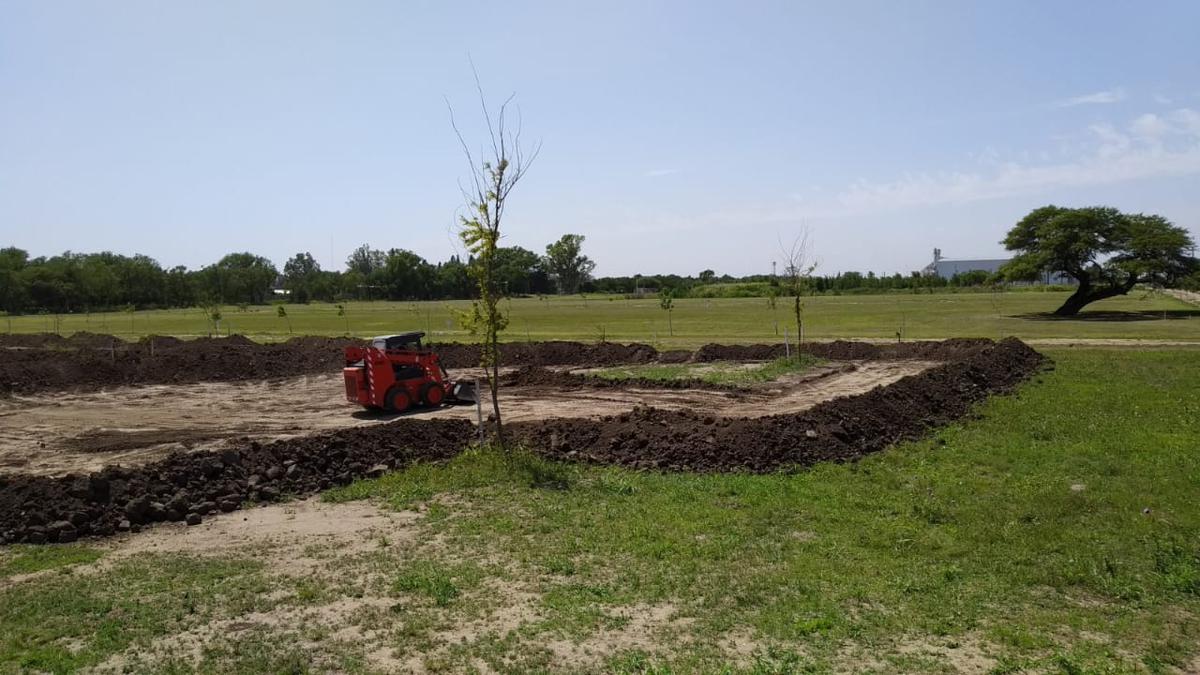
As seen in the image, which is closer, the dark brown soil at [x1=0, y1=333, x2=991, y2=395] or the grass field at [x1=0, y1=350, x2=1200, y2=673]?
the grass field at [x1=0, y1=350, x2=1200, y2=673]

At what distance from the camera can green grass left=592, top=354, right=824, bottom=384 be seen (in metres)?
25.1

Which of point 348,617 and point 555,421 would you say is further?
point 555,421

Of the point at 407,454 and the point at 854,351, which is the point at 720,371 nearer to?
the point at 854,351

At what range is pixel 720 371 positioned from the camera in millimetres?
27047

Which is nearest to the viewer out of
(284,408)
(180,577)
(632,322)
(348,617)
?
(348,617)

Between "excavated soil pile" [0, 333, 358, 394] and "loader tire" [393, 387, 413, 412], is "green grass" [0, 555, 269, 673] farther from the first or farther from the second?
"excavated soil pile" [0, 333, 358, 394]

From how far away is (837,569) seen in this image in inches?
319

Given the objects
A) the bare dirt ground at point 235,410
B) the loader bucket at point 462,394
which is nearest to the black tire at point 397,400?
the bare dirt ground at point 235,410

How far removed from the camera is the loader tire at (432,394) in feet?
68.9

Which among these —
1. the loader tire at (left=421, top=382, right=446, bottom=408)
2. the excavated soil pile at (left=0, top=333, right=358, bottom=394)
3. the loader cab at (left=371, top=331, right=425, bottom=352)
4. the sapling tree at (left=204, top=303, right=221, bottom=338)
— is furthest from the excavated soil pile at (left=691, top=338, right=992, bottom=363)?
the sapling tree at (left=204, top=303, right=221, bottom=338)

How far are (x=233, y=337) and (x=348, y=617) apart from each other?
3530cm

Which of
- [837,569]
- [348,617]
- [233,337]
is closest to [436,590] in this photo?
[348,617]

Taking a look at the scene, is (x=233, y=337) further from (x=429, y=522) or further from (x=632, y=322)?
(x=429, y=522)

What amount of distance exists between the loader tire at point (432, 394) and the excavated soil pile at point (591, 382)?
4246 millimetres
